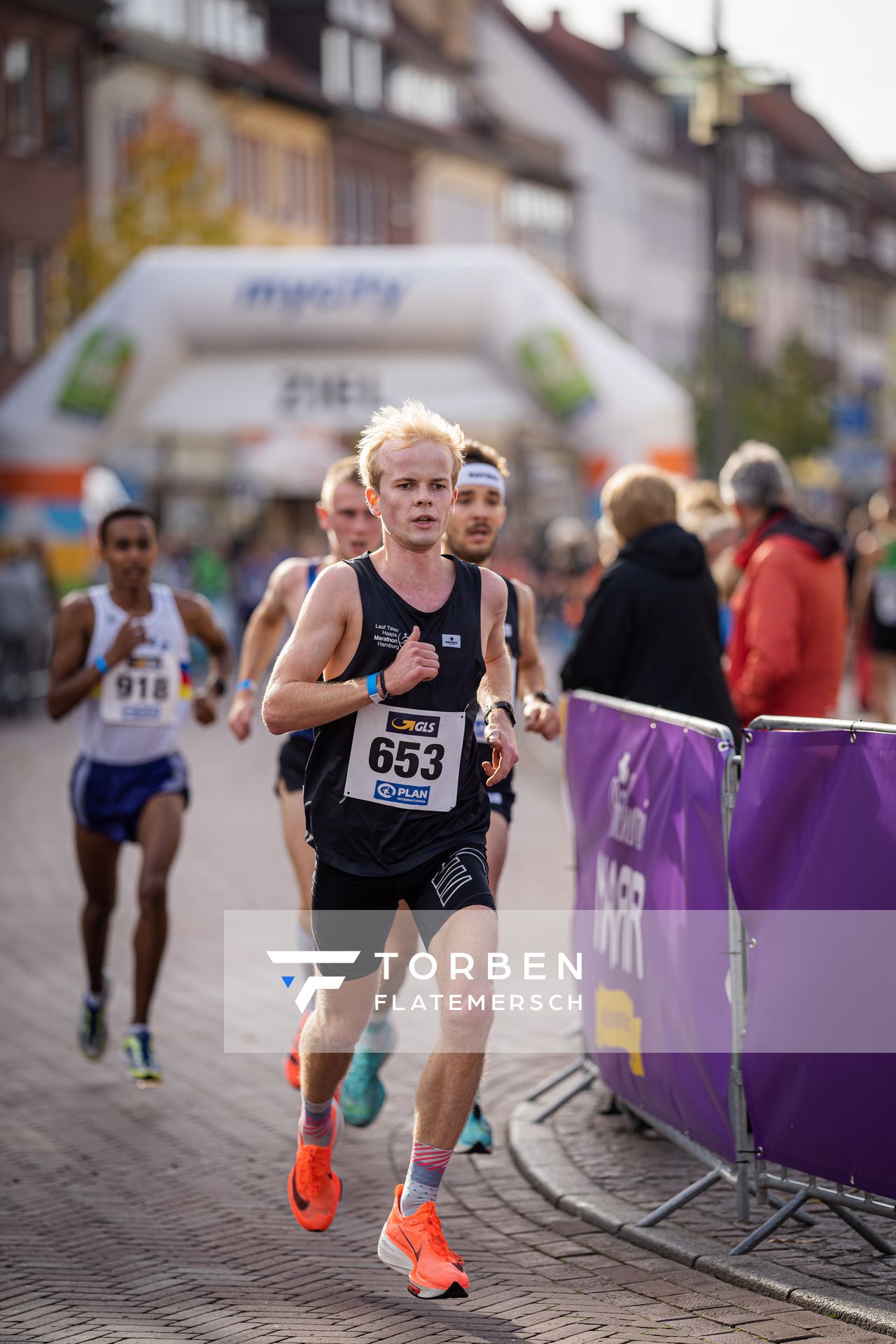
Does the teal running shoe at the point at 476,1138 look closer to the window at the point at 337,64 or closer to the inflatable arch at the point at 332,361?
the inflatable arch at the point at 332,361

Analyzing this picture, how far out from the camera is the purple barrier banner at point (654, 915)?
19.0 feet

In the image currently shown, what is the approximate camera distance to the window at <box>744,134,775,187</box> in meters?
91.5

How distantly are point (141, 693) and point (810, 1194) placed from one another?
12.0 ft

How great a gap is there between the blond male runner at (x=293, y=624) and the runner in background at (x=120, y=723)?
16.5 inches

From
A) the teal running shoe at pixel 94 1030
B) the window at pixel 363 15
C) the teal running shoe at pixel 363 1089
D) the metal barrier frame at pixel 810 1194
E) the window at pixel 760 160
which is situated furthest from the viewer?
the window at pixel 760 160

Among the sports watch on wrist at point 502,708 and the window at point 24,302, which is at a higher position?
the window at point 24,302

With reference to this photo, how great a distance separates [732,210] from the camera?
279 feet

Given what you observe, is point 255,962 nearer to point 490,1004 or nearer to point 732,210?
point 490,1004

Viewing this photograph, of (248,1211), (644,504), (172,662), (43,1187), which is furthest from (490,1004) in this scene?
(172,662)

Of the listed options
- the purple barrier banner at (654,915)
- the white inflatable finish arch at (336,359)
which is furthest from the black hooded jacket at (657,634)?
the white inflatable finish arch at (336,359)

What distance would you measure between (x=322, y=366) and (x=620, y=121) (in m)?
59.2

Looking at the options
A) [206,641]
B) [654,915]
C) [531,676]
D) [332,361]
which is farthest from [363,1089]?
[332,361]

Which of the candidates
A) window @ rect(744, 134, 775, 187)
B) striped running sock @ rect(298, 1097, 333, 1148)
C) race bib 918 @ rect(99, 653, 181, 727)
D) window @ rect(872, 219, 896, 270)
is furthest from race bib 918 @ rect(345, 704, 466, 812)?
window @ rect(872, 219, 896, 270)

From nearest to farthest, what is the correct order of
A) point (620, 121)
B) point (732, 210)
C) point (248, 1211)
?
point (248, 1211) → point (620, 121) → point (732, 210)
